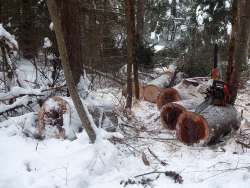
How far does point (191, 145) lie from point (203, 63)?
24.3ft

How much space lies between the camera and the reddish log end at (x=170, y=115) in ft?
23.8

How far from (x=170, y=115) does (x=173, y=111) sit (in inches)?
4.3

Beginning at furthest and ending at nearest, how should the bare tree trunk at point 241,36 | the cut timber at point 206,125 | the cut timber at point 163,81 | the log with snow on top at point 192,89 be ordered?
the cut timber at point 163,81 < the log with snow on top at point 192,89 < the bare tree trunk at point 241,36 < the cut timber at point 206,125

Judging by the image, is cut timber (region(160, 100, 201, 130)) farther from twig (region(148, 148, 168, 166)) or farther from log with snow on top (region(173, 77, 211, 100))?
twig (region(148, 148, 168, 166))

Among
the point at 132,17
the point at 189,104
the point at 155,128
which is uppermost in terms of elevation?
the point at 132,17

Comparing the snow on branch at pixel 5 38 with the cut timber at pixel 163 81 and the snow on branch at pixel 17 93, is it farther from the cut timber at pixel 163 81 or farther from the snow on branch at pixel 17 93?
the cut timber at pixel 163 81

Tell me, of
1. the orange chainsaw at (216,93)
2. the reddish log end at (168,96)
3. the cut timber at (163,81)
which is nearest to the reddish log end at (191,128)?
the orange chainsaw at (216,93)

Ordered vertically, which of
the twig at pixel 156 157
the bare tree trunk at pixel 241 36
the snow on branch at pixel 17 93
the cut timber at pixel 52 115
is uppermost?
the bare tree trunk at pixel 241 36

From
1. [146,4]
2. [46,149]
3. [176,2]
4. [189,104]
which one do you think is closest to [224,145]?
[189,104]

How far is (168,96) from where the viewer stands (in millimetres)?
9164

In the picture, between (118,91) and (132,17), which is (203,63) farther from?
(132,17)

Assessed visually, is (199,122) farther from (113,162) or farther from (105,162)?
(105,162)

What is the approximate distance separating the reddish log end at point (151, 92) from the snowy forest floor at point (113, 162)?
3910 mm

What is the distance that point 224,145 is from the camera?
6.23 meters
